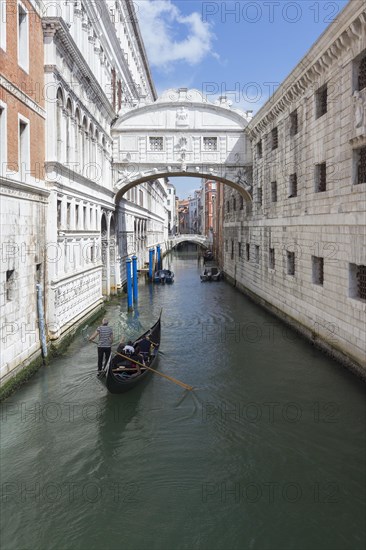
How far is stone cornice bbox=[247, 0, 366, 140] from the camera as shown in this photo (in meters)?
8.27

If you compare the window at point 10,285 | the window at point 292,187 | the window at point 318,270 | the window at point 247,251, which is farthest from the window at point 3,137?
the window at point 247,251

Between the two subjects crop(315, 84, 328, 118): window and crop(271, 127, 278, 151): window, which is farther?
crop(271, 127, 278, 151): window

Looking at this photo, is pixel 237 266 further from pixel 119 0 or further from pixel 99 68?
pixel 119 0

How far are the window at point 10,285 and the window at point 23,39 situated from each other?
3746 mm

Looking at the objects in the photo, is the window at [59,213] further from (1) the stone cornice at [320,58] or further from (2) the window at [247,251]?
(2) the window at [247,251]

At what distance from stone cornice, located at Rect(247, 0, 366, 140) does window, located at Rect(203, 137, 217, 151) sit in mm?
3492

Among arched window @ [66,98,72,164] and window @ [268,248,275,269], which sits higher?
arched window @ [66,98,72,164]

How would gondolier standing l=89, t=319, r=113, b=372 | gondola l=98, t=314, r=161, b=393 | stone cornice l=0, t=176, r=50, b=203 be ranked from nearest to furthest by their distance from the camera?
stone cornice l=0, t=176, r=50, b=203
gondola l=98, t=314, r=161, b=393
gondolier standing l=89, t=319, r=113, b=372

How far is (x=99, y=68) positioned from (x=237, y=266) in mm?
10681

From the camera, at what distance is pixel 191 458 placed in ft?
20.2

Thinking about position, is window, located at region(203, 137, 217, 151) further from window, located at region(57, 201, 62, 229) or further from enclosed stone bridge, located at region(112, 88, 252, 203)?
window, located at region(57, 201, 62, 229)

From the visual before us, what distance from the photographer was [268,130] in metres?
15.4

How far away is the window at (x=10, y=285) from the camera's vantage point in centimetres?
782

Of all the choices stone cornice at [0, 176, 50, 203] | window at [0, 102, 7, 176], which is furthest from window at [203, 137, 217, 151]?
window at [0, 102, 7, 176]
